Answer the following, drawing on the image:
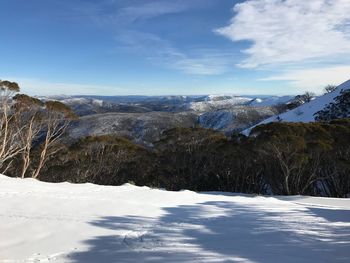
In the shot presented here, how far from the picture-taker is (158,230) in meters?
9.57

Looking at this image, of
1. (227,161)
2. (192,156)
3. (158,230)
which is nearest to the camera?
(158,230)

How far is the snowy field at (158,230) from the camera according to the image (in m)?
7.79

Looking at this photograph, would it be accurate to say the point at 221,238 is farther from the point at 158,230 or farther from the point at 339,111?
the point at 339,111

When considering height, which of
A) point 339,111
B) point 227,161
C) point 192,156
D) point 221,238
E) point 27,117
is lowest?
point 221,238

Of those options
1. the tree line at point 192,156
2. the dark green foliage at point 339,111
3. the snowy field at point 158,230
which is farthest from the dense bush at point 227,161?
the dark green foliage at point 339,111

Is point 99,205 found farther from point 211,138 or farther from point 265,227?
point 211,138

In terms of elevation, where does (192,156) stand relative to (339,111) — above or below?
below

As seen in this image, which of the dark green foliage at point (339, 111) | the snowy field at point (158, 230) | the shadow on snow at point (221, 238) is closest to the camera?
the shadow on snow at point (221, 238)

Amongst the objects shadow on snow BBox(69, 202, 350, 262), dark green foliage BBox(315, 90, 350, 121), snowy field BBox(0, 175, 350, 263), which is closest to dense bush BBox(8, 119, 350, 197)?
snowy field BBox(0, 175, 350, 263)

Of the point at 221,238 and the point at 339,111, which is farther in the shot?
the point at 339,111

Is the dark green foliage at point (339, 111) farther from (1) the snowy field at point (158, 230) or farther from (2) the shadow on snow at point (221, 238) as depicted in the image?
(2) the shadow on snow at point (221, 238)

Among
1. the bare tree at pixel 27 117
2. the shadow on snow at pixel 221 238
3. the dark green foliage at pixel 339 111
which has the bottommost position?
the shadow on snow at pixel 221 238

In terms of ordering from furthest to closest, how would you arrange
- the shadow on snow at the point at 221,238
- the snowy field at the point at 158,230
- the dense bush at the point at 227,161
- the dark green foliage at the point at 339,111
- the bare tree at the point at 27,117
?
the dark green foliage at the point at 339,111 < the bare tree at the point at 27,117 < the dense bush at the point at 227,161 < the snowy field at the point at 158,230 < the shadow on snow at the point at 221,238

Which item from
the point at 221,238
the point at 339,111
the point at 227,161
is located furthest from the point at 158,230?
the point at 339,111
